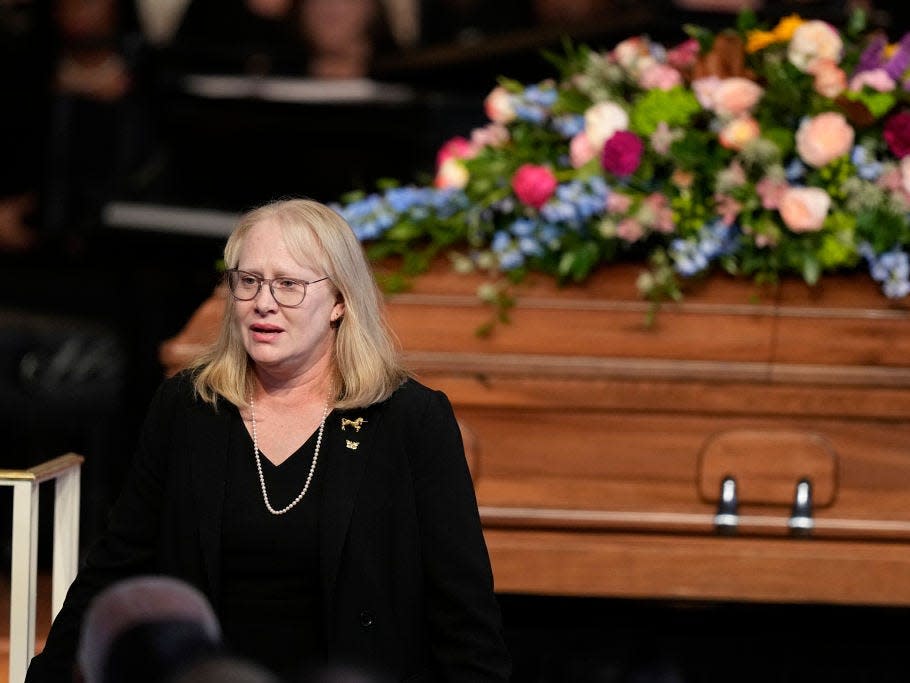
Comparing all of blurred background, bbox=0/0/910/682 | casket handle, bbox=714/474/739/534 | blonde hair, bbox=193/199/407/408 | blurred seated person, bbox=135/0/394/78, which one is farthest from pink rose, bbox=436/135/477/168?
blurred seated person, bbox=135/0/394/78

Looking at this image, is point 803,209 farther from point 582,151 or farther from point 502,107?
point 502,107

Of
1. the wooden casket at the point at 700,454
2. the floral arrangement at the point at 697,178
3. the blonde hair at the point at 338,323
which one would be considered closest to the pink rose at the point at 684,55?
the floral arrangement at the point at 697,178

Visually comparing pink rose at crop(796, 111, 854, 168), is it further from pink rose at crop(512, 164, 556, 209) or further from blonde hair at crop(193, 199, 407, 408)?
blonde hair at crop(193, 199, 407, 408)

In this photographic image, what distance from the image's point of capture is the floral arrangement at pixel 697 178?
9.18ft

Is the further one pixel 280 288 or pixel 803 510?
pixel 803 510

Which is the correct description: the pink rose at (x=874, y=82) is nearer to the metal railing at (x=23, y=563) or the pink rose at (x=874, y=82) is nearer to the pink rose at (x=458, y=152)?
the pink rose at (x=458, y=152)

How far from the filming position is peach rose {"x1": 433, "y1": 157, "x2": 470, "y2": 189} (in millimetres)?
3051

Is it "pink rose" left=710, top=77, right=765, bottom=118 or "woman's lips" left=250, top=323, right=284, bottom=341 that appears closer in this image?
"woman's lips" left=250, top=323, right=284, bottom=341

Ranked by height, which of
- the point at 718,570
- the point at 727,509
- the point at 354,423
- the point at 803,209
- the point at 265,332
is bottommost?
the point at 718,570

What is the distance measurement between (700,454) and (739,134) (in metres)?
0.63

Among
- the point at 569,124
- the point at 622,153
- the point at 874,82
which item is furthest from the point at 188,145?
the point at 874,82

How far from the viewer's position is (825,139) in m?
2.79

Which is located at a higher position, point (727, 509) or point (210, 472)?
point (210, 472)

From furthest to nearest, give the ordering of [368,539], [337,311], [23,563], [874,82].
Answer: [874,82] < [23,563] < [337,311] < [368,539]
